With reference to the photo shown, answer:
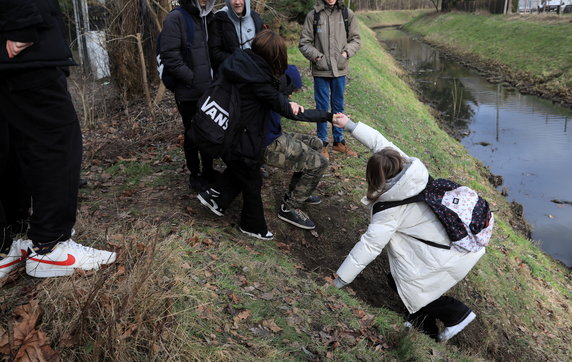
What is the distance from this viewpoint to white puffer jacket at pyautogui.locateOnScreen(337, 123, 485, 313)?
12.5ft

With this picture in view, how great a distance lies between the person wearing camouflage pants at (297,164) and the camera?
438cm

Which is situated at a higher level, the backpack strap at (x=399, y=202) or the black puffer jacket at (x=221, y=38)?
the black puffer jacket at (x=221, y=38)

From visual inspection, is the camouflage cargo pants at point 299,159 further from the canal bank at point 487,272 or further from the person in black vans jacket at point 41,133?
the person in black vans jacket at point 41,133

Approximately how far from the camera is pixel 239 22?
4.89 metres

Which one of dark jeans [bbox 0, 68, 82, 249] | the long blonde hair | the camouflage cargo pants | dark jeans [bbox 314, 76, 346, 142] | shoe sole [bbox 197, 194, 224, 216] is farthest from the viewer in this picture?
dark jeans [bbox 314, 76, 346, 142]

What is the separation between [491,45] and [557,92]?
1039cm

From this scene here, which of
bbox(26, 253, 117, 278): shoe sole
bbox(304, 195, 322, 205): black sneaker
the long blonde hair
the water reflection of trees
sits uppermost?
the long blonde hair

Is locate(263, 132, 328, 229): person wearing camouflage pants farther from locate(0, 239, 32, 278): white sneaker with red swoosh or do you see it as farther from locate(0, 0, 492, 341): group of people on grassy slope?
locate(0, 239, 32, 278): white sneaker with red swoosh

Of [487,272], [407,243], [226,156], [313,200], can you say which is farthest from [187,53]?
[487,272]

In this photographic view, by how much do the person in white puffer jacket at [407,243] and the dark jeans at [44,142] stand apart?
7.40 feet

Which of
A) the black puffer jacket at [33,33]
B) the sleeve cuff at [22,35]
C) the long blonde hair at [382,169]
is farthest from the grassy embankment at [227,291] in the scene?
the sleeve cuff at [22,35]

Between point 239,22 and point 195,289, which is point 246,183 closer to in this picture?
point 195,289

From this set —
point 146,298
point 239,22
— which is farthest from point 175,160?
point 146,298

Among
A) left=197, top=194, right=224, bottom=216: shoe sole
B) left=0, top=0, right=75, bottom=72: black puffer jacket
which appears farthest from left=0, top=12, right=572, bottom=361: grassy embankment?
left=0, top=0, right=75, bottom=72: black puffer jacket
